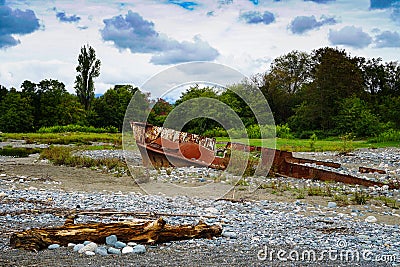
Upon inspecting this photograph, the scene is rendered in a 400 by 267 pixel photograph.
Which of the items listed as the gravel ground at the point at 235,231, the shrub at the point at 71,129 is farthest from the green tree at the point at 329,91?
the gravel ground at the point at 235,231

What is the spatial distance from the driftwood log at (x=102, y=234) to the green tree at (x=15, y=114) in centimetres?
4184

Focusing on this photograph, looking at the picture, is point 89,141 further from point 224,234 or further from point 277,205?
point 224,234

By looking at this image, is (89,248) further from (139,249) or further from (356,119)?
(356,119)

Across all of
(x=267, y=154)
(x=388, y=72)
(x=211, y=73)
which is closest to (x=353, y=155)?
(x=267, y=154)

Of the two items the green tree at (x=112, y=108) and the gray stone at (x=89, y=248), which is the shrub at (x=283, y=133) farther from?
the gray stone at (x=89, y=248)

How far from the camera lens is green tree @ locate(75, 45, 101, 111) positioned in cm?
5028

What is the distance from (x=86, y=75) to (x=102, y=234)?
4588 cm

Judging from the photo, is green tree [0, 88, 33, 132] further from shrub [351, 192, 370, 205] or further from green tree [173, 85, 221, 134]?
shrub [351, 192, 370, 205]

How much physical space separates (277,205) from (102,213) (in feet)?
11.4

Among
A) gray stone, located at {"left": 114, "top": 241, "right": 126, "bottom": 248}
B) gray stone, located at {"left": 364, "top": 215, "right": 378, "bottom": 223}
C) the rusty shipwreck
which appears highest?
the rusty shipwreck

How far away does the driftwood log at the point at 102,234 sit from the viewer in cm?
581

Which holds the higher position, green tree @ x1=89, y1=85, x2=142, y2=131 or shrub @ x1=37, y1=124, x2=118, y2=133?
green tree @ x1=89, y1=85, x2=142, y2=131

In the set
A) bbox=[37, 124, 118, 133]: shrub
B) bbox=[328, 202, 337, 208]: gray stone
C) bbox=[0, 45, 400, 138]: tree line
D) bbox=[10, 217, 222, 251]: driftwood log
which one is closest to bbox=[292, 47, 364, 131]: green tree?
bbox=[0, 45, 400, 138]: tree line

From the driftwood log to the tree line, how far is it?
22.4 meters
